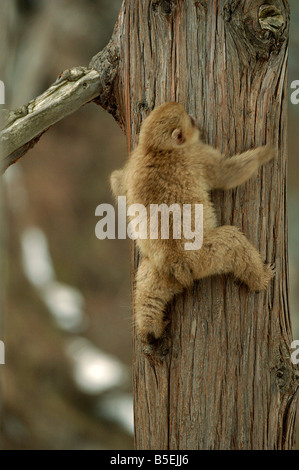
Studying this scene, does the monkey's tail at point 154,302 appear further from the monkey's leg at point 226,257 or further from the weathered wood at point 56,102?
the weathered wood at point 56,102

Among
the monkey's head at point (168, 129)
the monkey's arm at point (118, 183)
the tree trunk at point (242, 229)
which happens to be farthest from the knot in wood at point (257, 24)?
the monkey's arm at point (118, 183)

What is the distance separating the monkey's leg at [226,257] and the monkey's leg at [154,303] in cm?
7

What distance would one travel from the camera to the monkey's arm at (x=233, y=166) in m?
1.22

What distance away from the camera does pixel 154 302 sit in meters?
1.27

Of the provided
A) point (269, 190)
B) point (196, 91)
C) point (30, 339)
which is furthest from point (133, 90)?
point (30, 339)

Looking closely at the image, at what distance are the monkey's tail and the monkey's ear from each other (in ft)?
0.91

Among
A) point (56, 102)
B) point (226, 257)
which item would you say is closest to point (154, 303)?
point (226, 257)

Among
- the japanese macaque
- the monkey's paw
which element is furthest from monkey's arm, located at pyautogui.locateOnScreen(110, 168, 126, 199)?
the monkey's paw

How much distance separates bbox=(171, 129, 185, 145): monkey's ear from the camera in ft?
4.12

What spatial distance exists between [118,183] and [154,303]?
37 centimetres

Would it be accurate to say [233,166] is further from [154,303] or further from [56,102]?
[56,102]

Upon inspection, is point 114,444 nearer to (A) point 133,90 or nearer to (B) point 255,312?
(B) point 255,312

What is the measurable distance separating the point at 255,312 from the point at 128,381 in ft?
4.15

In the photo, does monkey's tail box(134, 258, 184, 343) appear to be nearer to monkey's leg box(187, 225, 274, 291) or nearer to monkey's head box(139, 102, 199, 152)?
monkey's leg box(187, 225, 274, 291)
